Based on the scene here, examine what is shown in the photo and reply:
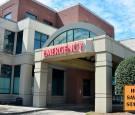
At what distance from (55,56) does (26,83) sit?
749 cm

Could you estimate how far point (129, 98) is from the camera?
164 centimetres

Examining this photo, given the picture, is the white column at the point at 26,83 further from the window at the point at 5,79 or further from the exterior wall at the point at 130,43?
the exterior wall at the point at 130,43

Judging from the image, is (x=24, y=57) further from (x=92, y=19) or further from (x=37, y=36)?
Answer: (x=92, y=19)

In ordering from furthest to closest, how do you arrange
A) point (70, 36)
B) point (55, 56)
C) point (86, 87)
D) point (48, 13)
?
point (48, 13) → point (86, 87) → point (70, 36) → point (55, 56)

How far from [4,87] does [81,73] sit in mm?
10245

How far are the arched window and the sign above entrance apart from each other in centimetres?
159

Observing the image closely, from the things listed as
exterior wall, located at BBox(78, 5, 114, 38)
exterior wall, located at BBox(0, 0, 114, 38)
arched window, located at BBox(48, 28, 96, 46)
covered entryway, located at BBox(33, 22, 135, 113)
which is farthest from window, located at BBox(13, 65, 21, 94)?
exterior wall, located at BBox(78, 5, 114, 38)

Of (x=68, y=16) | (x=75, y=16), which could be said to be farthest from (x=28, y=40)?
(x=68, y=16)

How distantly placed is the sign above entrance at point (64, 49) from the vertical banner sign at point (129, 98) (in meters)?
14.5

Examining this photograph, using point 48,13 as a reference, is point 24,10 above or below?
below

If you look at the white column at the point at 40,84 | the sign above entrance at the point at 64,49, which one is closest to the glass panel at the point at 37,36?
the white column at the point at 40,84

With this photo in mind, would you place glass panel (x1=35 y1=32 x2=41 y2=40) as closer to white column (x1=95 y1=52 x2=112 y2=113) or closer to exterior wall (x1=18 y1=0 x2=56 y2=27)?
exterior wall (x1=18 y1=0 x2=56 y2=27)

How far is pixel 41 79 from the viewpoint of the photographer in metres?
20.7

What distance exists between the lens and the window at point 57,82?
89.7 ft
